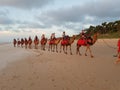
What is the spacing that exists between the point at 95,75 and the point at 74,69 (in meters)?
2.26

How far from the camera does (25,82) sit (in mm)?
12531

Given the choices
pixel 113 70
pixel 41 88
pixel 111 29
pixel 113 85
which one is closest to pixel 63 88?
pixel 41 88

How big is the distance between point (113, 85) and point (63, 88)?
1765 mm

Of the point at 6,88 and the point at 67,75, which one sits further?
the point at 67,75

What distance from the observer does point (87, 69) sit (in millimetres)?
15398

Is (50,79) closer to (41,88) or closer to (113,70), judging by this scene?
(41,88)

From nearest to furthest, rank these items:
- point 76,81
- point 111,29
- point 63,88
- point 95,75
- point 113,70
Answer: point 63,88
point 76,81
point 95,75
point 113,70
point 111,29

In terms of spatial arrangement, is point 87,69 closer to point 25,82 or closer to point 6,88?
point 25,82

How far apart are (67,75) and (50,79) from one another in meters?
1.04

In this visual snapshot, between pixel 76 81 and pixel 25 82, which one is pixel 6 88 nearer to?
pixel 25 82

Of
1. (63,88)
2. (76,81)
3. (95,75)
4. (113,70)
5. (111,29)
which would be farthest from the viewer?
(111,29)

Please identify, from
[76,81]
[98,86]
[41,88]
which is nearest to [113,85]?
[98,86]

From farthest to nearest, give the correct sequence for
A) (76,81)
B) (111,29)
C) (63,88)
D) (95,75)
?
(111,29)
(95,75)
(76,81)
(63,88)

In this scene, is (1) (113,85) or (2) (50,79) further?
(2) (50,79)
